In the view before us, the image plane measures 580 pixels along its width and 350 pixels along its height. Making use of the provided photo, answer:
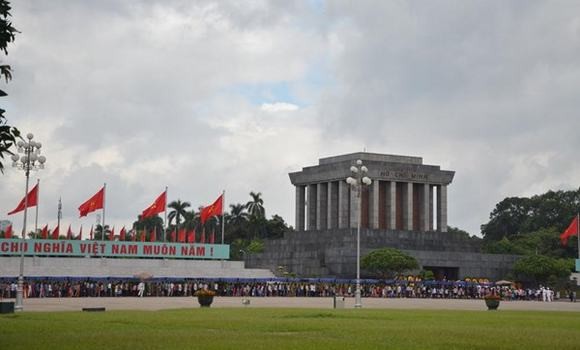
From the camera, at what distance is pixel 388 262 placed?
7550 cm

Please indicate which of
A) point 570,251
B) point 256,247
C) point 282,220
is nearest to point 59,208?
point 256,247

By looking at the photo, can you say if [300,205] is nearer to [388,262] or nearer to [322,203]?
[322,203]

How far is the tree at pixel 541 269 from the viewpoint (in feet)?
264

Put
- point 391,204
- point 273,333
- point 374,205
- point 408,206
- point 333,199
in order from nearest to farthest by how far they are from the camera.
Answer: point 273,333 < point 374,205 < point 391,204 < point 408,206 < point 333,199

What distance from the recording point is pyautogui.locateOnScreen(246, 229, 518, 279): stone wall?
80625 mm

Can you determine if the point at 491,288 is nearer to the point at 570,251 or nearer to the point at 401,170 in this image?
the point at 401,170

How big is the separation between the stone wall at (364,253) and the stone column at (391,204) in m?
7.04

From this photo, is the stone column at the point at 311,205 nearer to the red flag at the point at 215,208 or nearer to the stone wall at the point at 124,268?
the stone wall at the point at 124,268

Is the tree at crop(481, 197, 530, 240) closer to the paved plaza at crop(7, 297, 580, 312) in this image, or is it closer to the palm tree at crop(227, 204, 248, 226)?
the palm tree at crop(227, 204, 248, 226)

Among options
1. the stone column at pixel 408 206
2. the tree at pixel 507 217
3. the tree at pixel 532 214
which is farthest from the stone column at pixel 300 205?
the tree at pixel 507 217

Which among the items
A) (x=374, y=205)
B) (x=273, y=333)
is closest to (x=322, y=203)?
(x=374, y=205)

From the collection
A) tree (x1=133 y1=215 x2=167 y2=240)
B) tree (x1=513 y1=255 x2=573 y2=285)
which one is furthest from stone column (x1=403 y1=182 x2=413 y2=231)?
tree (x1=133 y1=215 x2=167 y2=240)

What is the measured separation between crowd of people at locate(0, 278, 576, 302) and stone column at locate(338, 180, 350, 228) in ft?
70.8

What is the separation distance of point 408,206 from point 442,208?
4.63 m
